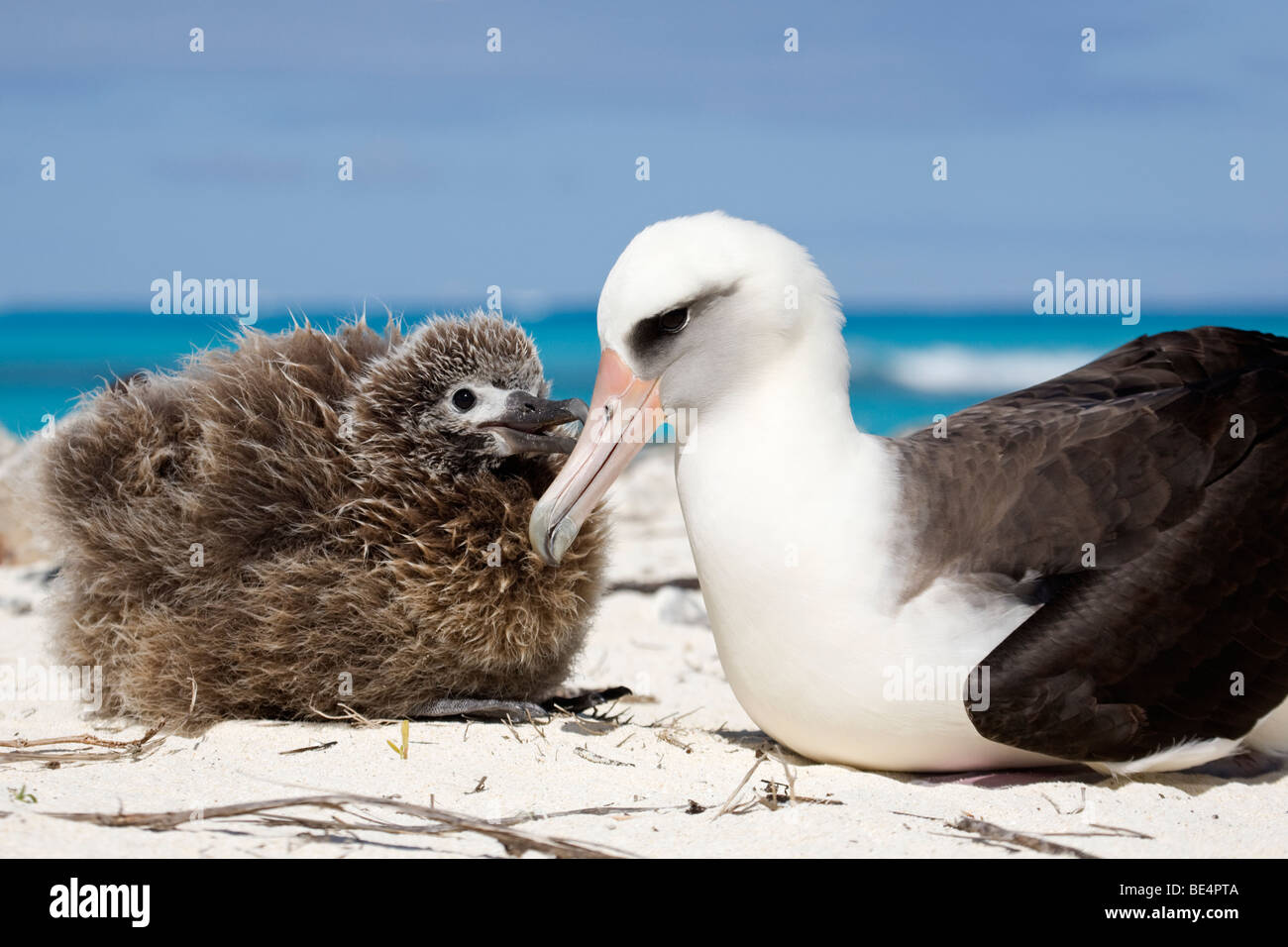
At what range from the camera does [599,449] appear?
4.47 meters

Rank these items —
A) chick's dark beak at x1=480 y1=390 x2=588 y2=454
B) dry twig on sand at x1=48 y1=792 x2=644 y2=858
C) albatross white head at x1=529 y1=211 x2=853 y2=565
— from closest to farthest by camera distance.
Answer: dry twig on sand at x1=48 y1=792 x2=644 y2=858 → albatross white head at x1=529 y1=211 x2=853 y2=565 → chick's dark beak at x1=480 y1=390 x2=588 y2=454

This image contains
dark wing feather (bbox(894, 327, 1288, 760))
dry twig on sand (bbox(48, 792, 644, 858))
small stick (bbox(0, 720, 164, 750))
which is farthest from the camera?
small stick (bbox(0, 720, 164, 750))

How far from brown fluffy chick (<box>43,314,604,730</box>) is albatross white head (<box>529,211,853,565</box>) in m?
0.65

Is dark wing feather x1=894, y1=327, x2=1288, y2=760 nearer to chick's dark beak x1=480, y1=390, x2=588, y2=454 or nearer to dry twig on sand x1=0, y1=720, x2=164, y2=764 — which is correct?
chick's dark beak x1=480, y1=390, x2=588, y2=454

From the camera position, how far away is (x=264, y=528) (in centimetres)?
518

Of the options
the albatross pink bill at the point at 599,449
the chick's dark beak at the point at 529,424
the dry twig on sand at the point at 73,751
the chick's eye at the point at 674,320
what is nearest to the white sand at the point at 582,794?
the dry twig on sand at the point at 73,751

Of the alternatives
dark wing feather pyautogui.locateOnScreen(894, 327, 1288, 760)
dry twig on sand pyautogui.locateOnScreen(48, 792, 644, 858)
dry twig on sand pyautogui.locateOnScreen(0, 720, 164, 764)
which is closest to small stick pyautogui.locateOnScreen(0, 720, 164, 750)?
dry twig on sand pyautogui.locateOnScreen(0, 720, 164, 764)

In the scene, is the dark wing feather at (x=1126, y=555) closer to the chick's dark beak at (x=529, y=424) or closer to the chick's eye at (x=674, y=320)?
the chick's eye at (x=674, y=320)

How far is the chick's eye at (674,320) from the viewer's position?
434cm

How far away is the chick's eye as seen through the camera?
4.34 m

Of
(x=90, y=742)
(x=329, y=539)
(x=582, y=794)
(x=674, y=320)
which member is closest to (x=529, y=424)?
(x=329, y=539)

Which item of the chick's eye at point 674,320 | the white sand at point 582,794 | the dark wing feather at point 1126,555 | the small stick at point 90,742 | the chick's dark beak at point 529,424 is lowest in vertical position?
the white sand at point 582,794

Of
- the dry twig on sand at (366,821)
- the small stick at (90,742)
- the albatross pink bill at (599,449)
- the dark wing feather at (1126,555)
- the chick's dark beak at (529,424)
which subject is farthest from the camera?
the chick's dark beak at (529,424)

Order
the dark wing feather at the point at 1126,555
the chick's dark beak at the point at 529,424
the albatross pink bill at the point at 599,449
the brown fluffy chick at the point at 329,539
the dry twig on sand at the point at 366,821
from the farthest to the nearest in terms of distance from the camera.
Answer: the chick's dark beak at the point at 529,424 → the brown fluffy chick at the point at 329,539 → the albatross pink bill at the point at 599,449 → the dark wing feather at the point at 1126,555 → the dry twig on sand at the point at 366,821
